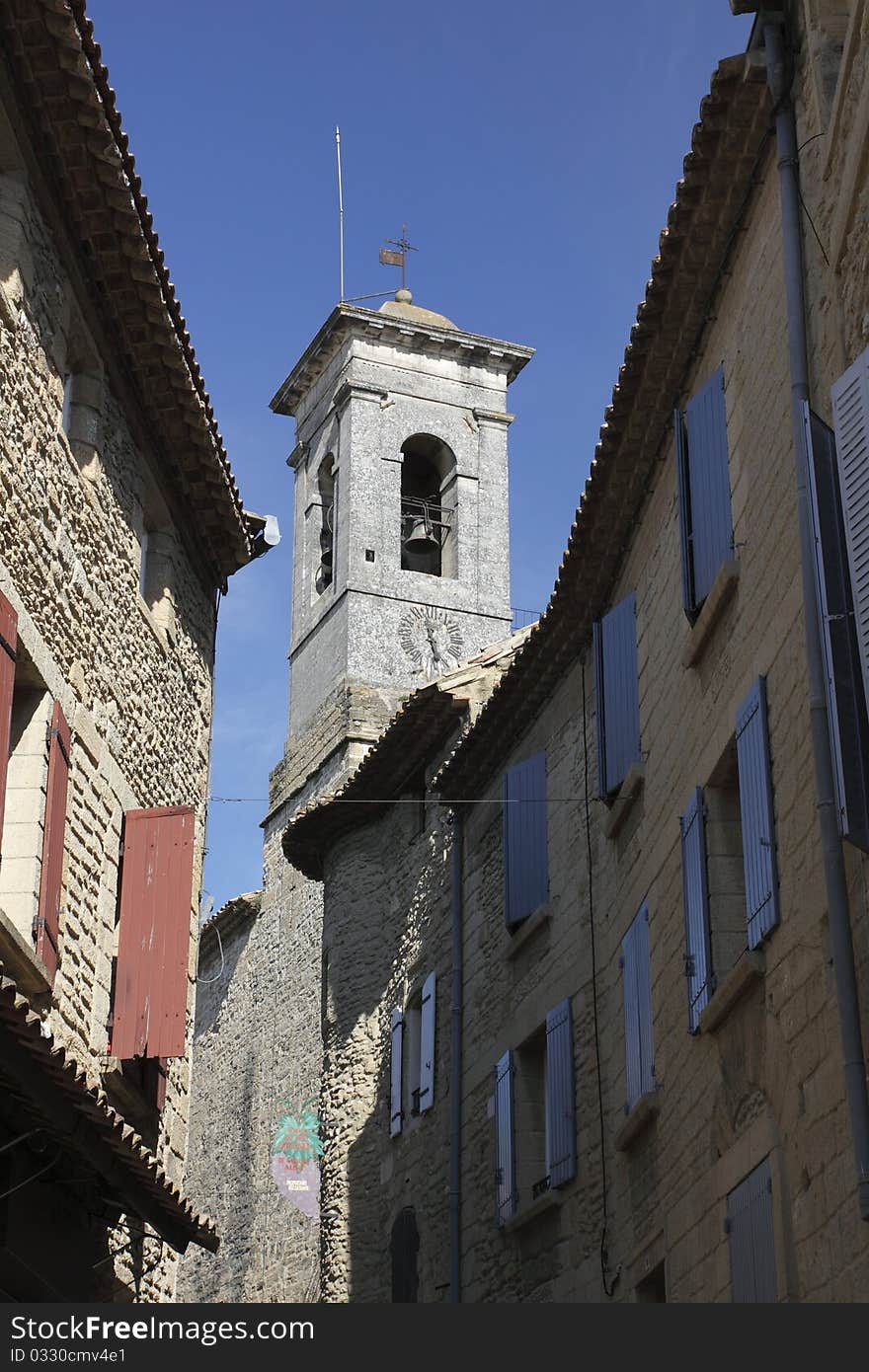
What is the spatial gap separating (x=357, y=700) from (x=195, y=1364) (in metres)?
27.3

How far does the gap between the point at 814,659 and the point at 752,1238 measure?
2.84m

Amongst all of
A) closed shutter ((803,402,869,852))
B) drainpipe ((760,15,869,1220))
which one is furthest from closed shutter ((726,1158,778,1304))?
closed shutter ((803,402,869,852))

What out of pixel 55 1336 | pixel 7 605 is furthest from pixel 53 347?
pixel 55 1336

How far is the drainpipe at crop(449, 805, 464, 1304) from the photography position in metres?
16.2

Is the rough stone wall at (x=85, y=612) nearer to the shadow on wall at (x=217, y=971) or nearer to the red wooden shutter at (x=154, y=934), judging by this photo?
the red wooden shutter at (x=154, y=934)

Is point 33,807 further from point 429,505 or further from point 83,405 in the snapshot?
point 429,505

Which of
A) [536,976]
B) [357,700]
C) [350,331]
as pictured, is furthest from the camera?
[350,331]

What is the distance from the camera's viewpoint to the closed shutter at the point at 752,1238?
338 inches

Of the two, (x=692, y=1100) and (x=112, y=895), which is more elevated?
(x=112, y=895)

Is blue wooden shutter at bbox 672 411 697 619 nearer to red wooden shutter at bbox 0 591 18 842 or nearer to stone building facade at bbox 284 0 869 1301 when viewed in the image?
stone building facade at bbox 284 0 869 1301

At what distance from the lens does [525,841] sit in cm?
1546

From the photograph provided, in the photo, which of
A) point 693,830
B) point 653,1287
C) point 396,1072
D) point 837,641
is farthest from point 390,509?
point 837,641

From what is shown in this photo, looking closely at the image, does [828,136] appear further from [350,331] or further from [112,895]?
A: [350,331]

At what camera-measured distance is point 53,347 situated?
1095cm
